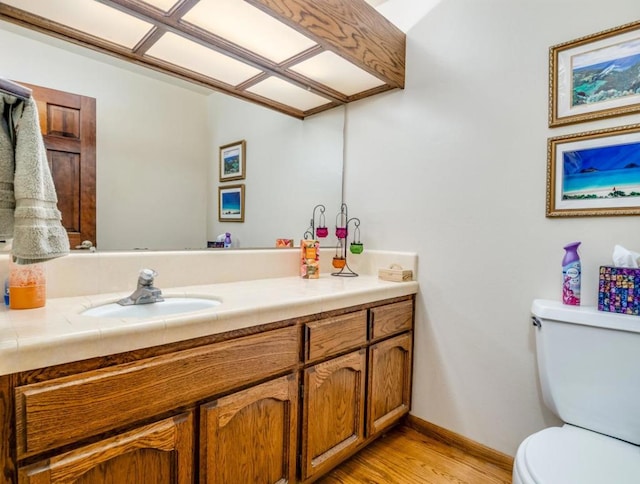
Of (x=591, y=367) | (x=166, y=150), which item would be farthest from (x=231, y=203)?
(x=591, y=367)

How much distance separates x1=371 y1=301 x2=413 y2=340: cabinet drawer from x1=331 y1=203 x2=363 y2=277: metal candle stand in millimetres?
353

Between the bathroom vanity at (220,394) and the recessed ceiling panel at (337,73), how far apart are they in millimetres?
1053

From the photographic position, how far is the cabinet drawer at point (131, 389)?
0.72m

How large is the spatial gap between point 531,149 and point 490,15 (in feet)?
2.17

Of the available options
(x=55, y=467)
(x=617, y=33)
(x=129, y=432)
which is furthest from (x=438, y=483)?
(x=617, y=33)

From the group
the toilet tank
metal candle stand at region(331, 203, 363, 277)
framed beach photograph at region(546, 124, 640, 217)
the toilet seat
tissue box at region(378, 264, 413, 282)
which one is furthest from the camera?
metal candle stand at region(331, 203, 363, 277)

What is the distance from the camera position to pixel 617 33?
127 centimetres

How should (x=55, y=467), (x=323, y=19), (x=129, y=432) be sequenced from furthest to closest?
(x=323, y=19) < (x=129, y=432) < (x=55, y=467)

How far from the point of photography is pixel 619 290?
1.17 m

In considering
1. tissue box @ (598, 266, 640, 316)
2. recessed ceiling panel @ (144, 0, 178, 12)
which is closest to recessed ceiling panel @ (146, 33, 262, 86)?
recessed ceiling panel @ (144, 0, 178, 12)

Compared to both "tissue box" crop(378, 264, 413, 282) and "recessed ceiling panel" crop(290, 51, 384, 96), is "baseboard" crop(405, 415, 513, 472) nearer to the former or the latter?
"tissue box" crop(378, 264, 413, 282)

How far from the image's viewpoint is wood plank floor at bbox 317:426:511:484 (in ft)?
4.80

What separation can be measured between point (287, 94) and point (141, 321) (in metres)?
1.47

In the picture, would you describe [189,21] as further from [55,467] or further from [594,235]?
[594,235]
